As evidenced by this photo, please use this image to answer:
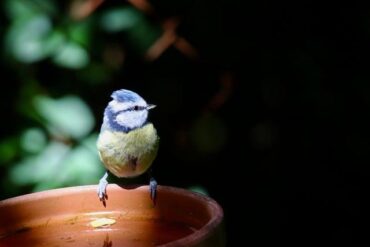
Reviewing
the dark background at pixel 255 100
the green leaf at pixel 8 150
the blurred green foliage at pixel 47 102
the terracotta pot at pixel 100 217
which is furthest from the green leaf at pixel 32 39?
the terracotta pot at pixel 100 217

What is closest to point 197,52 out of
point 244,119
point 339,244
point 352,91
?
point 244,119

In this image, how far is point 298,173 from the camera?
2725mm

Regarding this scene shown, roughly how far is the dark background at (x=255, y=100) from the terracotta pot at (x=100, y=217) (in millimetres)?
695

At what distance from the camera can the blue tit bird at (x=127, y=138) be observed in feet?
7.14

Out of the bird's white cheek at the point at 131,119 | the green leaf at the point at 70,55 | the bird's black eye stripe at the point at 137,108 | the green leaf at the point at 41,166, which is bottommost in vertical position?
the green leaf at the point at 41,166

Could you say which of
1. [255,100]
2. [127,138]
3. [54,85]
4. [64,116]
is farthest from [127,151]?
[255,100]

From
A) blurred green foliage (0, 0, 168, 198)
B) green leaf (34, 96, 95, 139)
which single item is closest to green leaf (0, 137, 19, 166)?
blurred green foliage (0, 0, 168, 198)

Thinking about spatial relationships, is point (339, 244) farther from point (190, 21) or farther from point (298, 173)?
point (190, 21)

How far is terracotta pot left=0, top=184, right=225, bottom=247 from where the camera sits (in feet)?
5.48

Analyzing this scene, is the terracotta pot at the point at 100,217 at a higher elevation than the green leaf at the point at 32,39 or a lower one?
lower

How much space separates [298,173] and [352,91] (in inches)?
12.8

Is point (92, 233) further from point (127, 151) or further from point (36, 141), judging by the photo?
point (36, 141)

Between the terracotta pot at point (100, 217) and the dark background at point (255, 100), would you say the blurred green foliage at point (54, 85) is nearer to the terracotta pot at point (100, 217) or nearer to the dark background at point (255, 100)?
the dark background at point (255, 100)

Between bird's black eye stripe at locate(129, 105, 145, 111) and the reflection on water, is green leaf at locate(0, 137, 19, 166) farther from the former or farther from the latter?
the reflection on water
